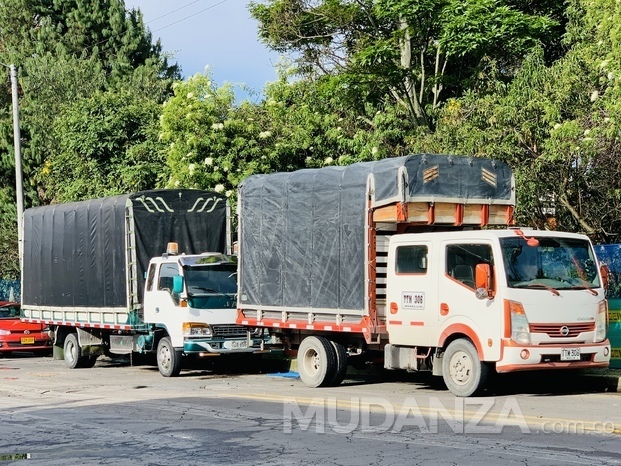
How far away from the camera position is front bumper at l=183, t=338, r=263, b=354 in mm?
18984

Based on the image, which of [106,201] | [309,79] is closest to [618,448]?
[106,201]

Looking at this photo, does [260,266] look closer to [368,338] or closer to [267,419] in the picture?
[368,338]

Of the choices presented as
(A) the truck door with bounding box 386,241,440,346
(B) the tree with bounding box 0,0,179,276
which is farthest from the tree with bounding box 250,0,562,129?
(A) the truck door with bounding box 386,241,440,346

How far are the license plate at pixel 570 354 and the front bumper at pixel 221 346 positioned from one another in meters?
6.29

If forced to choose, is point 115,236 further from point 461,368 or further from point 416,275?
point 461,368

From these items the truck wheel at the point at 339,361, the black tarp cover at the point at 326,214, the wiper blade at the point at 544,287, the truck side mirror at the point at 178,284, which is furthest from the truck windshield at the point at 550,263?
the truck side mirror at the point at 178,284

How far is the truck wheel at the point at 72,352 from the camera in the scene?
74.7 feet

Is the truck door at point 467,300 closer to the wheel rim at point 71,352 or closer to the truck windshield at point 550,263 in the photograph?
the truck windshield at point 550,263

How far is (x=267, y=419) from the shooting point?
40.9 feet

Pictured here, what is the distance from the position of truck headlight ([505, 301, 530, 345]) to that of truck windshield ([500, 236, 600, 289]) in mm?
288

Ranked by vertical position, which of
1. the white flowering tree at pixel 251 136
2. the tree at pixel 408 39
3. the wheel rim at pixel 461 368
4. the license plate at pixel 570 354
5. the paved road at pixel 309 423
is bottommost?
the paved road at pixel 309 423

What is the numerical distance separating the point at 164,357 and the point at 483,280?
7.78 metres

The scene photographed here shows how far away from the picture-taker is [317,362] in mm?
16797

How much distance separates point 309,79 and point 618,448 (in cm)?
2612
